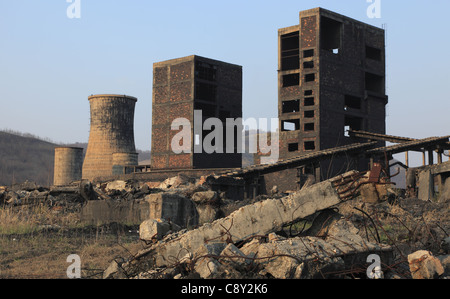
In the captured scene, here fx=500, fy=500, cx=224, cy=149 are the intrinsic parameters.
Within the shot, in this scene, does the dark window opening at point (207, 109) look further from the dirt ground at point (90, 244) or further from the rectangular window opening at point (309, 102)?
the dirt ground at point (90, 244)

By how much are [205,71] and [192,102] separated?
3035mm

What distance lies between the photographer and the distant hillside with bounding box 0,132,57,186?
78.6 metres

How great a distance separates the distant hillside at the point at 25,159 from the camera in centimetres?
7856

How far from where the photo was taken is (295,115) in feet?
108

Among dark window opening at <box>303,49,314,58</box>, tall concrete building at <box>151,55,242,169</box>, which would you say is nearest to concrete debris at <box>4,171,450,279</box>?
dark window opening at <box>303,49,314,58</box>

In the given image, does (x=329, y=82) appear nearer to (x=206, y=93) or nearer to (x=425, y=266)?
(x=206, y=93)

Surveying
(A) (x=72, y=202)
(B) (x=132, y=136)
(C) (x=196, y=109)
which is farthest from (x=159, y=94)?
(A) (x=72, y=202)

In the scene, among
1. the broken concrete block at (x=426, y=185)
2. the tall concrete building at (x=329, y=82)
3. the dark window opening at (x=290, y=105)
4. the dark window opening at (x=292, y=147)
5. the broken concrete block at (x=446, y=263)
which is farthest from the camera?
the dark window opening at (x=290, y=105)

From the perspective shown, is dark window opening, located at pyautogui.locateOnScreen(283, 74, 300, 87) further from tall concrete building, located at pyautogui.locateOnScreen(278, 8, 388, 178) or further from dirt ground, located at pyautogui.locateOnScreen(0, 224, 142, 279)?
dirt ground, located at pyautogui.locateOnScreen(0, 224, 142, 279)

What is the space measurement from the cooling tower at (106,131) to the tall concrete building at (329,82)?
1436 cm

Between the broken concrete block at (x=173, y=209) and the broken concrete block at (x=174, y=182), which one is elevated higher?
the broken concrete block at (x=174, y=182)

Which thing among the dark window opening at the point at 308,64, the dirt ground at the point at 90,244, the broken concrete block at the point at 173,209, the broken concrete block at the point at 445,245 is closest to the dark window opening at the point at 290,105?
the dark window opening at the point at 308,64

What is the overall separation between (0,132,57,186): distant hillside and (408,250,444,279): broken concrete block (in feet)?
243

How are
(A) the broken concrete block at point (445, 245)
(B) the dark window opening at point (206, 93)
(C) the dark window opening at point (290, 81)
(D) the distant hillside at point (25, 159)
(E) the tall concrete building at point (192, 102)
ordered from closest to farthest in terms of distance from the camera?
(A) the broken concrete block at point (445, 245), (E) the tall concrete building at point (192, 102), (C) the dark window opening at point (290, 81), (B) the dark window opening at point (206, 93), (D) the distant hillside at point (25, 159)
